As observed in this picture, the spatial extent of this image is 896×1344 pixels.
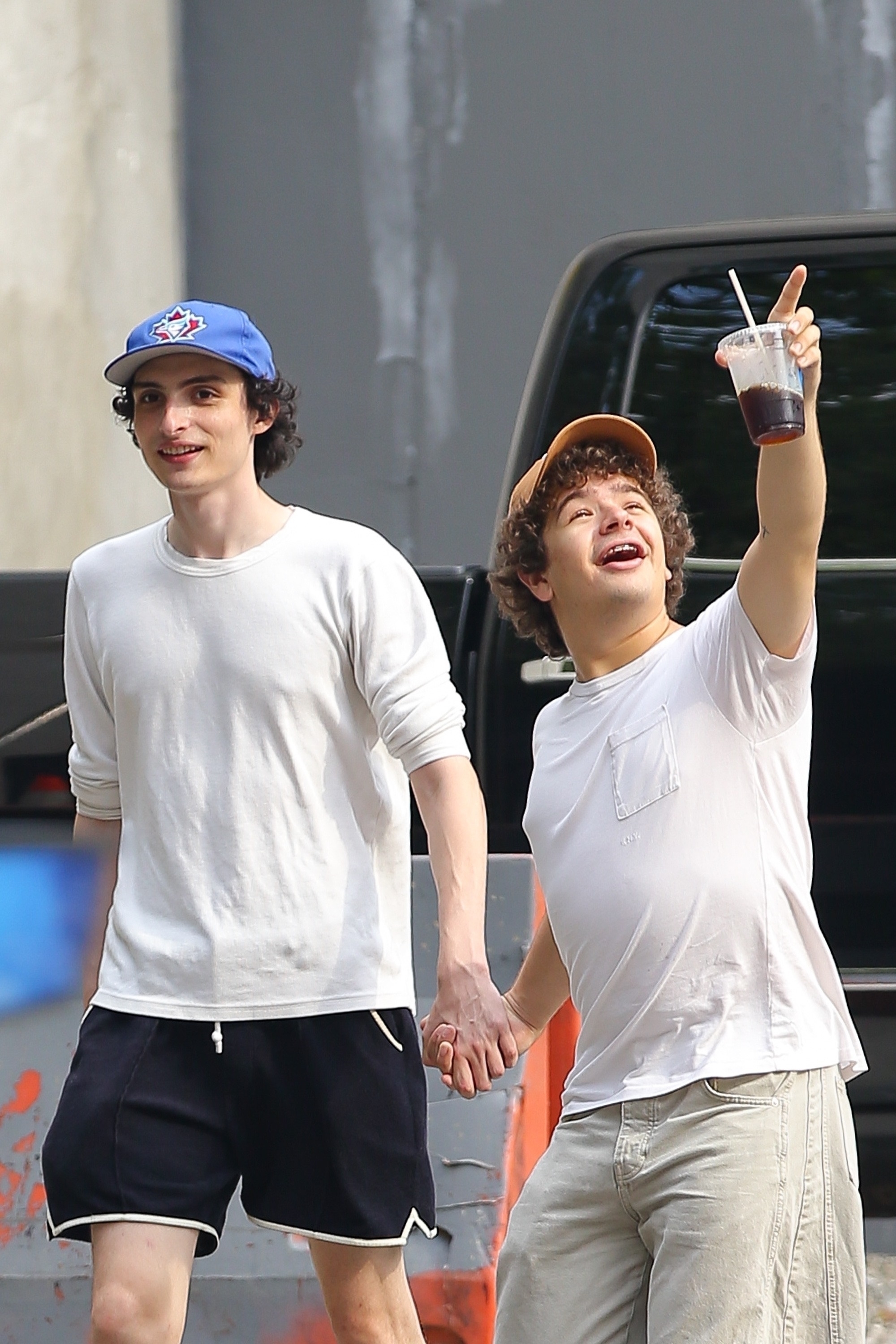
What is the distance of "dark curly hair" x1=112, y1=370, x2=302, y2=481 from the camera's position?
254cm

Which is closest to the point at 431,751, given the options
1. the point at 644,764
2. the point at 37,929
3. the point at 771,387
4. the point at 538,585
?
the point at 538,585

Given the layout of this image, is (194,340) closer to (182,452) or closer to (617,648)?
(182,452)

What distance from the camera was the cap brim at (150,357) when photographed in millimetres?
2408

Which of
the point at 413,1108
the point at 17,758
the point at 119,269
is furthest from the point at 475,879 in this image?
the point at 119,269

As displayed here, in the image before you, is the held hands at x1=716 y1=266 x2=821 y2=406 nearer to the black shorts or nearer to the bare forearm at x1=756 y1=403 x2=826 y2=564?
the bare forearm at x1=756 y1=403 x2=826 y2=564

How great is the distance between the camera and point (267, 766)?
2.36 m

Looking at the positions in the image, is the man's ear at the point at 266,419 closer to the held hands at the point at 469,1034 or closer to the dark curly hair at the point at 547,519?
the dark curly hair at the point at 547,519

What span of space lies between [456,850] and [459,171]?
19.3ft

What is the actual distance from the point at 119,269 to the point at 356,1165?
593 cm

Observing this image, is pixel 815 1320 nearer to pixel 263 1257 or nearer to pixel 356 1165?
pixel 356 1165

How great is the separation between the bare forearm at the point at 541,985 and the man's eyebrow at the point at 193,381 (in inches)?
34.8

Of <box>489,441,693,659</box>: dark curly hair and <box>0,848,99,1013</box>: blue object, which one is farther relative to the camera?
<box>0,848,99,1013</box>: blue object

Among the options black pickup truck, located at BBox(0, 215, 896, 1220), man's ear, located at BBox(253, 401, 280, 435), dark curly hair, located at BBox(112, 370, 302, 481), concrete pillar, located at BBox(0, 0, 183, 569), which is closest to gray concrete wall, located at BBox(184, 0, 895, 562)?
concrete pillar, located at BBox(0, 0, 183, 569)

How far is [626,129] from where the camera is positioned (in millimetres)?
7617
